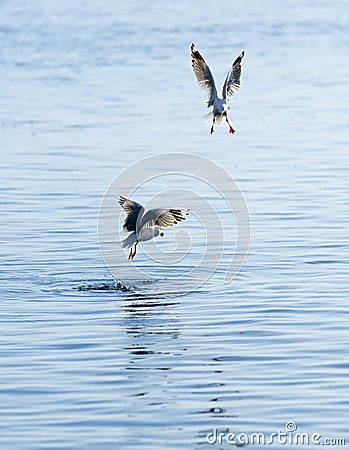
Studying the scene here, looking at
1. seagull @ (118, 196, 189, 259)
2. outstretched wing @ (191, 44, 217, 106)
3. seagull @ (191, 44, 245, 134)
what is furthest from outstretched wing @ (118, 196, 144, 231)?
outstretched wing @ (191, 44, 217, 106)

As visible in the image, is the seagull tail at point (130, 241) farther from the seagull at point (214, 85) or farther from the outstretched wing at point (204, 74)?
the outstretched wing at point (204, 74)

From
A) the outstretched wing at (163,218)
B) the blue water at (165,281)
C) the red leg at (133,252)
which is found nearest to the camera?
the blue water at (165,281)

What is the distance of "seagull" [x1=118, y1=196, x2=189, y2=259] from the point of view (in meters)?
13.4

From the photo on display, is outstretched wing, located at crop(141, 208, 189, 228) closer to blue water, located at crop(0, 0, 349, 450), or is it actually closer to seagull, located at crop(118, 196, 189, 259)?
seagull, located at crop(118, 196, 189, 259)

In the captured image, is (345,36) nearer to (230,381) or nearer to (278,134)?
(278,134)

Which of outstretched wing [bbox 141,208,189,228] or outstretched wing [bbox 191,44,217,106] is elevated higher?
outstretched wing [bbox 191,44,217,106]

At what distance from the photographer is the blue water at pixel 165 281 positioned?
9.17 meters

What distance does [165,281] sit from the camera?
13.6 meters

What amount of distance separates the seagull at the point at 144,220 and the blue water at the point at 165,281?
0.55 meters

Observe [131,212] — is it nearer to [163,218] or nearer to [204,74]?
[163,218]

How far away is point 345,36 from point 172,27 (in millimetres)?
7557

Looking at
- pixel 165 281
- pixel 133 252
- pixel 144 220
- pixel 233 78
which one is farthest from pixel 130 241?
pixel 233 78

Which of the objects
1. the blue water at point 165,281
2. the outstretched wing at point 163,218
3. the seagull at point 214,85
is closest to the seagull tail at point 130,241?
the outstretched wing at point 163,218

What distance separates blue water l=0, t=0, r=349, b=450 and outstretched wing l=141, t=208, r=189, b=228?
0.70 metres
